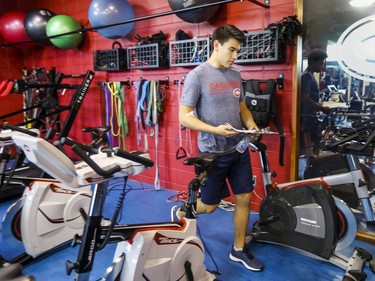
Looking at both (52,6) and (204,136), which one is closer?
(204,136)

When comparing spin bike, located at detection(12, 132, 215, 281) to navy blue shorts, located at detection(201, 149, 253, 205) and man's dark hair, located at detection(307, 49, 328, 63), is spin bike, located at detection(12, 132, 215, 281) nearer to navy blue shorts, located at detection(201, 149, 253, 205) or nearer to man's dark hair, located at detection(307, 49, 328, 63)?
navy blue shorts, located at detection(201, 149, 253, 205)

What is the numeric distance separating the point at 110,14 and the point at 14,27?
83.3 inches

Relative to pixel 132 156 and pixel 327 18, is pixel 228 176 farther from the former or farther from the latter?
pixel 327 18

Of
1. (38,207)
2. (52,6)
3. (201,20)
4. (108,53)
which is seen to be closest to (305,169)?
(201,20)

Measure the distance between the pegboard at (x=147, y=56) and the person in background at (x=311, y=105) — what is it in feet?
5.28

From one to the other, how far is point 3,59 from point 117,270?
5.38m

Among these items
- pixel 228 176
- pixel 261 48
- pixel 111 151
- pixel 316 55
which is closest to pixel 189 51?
pixel 261 48

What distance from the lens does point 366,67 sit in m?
2.54

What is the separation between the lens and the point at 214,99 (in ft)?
7.34

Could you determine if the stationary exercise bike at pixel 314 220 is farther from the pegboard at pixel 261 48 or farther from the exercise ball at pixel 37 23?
the exercise ball at pixel 37 23

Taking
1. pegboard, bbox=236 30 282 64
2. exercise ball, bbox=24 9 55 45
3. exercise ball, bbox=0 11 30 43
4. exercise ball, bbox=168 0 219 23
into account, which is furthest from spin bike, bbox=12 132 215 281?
exercise ball, bbox=0 11 30 43

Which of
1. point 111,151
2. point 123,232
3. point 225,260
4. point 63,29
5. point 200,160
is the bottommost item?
point 225,260

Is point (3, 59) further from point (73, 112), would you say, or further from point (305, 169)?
point (305, 169)

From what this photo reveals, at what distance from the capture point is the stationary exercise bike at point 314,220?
224 cm
